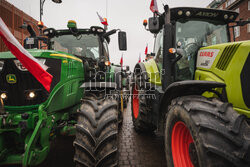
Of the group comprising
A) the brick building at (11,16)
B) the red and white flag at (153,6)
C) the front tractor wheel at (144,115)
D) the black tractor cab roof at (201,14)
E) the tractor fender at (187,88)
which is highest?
the brick building at (11,16)

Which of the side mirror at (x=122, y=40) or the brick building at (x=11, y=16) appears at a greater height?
the brick building at (x=11, y=16)

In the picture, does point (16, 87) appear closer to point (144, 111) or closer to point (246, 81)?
point (144, 111)

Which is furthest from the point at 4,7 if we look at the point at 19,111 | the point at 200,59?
the point at 200,59

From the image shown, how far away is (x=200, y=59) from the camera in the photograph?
7.35 ft

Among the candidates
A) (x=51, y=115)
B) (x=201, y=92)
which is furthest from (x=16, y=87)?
(x=201, y=92)

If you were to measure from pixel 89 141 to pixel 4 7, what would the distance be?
23564 mm

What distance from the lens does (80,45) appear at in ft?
11.6

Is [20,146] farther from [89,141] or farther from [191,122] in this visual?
[191,122]

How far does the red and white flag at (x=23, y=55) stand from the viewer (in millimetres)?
1559

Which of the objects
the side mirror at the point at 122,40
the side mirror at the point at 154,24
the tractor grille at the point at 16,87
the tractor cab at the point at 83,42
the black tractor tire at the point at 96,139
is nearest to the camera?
the black tractor tire at the point at 96,139

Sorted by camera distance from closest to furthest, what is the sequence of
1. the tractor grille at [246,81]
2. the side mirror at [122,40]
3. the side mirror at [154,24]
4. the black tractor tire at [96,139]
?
the tractor grille at [246,81] < the black tractor tire at [96,139] < the side mirror at [154,24] < the side mirror at [122,40]

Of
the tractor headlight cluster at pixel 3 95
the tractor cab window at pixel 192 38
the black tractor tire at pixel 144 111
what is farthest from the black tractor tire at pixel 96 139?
the tractor cab window at pixel 192 38

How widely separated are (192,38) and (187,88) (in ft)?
3.49

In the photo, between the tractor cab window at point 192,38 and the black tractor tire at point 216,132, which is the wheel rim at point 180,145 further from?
the tractor cab window at point 192,38
